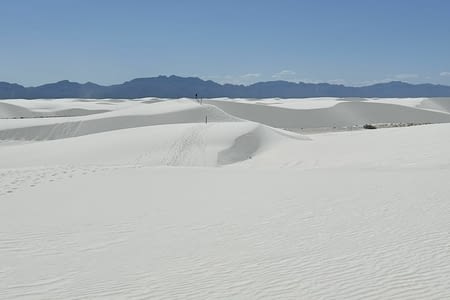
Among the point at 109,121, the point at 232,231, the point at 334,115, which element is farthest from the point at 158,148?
the point at 334,115

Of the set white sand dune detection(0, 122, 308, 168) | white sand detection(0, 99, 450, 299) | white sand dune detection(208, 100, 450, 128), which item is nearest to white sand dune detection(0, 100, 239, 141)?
white sand dune detection(0, 122, 308, 168)

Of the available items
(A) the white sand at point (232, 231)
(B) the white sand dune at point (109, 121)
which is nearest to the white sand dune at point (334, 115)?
(B) the white sand dune at point (109, 121)

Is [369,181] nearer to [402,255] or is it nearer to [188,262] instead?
[402,255]

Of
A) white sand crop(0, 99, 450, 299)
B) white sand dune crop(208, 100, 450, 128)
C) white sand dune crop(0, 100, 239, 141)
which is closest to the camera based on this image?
white sand crop(0, 99, 450, 299)

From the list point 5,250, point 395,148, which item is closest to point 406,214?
point 5,250

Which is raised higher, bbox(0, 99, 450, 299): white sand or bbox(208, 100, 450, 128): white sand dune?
bbox(0, 99, 450, 299): white sand

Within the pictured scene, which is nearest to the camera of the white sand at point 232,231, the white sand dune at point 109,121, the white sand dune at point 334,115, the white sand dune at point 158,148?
the white sand at point 232,231

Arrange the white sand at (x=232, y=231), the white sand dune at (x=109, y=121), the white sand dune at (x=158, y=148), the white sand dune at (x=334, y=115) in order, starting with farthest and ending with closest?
1. the white sand dune at (x=334, y=115)
2. the white sand dune at (x=109, y=121)
3. the white sand dune at (x=158, y=148)
4. the white sand at (x=232, y=231)

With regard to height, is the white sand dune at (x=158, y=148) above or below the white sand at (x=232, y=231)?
below

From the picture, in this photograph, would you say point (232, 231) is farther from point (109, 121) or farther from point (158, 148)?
point (109, 121)

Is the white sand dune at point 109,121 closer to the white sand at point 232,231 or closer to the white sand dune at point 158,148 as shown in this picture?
the white sand dune at point 158,148

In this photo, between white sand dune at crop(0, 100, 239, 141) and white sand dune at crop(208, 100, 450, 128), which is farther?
white sand dune at crop(208, 100, 450, 128)

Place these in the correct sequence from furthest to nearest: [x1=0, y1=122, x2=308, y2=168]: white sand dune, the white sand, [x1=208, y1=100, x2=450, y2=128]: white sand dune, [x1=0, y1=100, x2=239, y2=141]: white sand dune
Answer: [x1=208, y1=100, x2=450, y2=128]: white sand dune, [x1=0, y1=100, x2=239, y2=141]: white sand dune, [x1=0, y1=122, x2=308, y2=168]: white sand dune, the white sand

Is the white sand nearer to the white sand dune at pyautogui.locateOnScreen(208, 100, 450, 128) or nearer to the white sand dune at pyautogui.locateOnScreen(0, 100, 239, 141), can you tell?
the white sand dune at pyautogui.locateOnScreen(0, 100, 239, 141)
